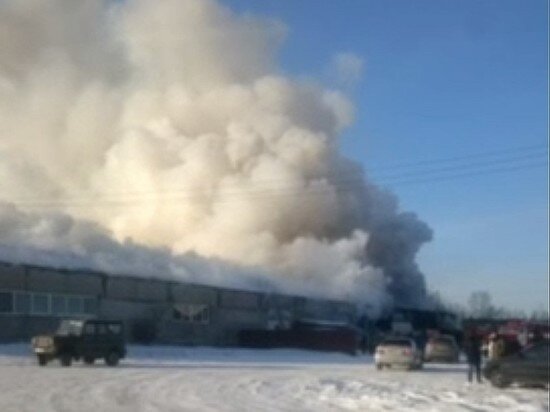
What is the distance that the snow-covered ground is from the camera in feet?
68.3

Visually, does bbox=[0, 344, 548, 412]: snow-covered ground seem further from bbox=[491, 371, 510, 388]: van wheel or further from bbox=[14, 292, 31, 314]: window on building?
bbox=[14, 292, 31, 314]: window on building

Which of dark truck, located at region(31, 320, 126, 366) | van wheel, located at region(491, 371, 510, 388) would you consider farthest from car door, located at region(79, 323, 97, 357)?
van wheel, located at region(491, 371, 510, 388)

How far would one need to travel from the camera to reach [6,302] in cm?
5097

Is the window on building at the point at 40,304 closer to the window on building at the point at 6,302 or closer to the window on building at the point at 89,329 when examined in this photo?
the window on building at the point at 6,302

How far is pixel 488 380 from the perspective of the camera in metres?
29.4

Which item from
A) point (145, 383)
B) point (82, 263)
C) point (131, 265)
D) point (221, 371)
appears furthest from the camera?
point (131, 265)

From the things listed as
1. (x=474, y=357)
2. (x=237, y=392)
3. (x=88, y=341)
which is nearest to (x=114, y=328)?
(x=88, y=341)

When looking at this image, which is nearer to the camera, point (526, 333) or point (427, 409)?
point (427, 409)

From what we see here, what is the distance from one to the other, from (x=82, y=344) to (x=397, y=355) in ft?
37.4

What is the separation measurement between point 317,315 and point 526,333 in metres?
21.5

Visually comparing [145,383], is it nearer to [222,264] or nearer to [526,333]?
[526,333]

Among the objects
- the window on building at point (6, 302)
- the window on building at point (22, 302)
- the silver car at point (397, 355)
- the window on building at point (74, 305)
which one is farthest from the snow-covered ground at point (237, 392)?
the window on building at point (74, 305)

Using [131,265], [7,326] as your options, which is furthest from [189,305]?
[7,326]

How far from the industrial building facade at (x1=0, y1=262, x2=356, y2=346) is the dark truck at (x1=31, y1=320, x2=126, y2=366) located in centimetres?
1235
